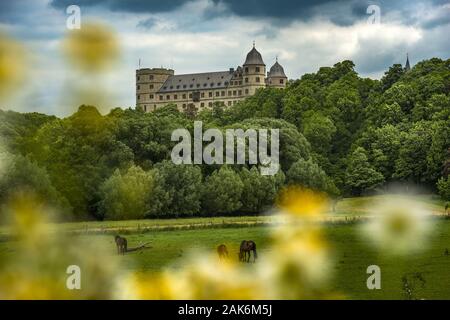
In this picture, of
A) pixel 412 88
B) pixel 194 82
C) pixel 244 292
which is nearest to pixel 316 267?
pixel 244 292

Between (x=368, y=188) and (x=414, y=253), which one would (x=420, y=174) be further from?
(x=414, y=253)

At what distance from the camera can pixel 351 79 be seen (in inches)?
1971

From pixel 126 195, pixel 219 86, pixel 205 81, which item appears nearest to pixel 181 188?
pixel 126 195

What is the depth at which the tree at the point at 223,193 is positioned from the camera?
16.3 meters

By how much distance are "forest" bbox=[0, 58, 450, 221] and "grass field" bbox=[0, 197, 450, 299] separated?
1.51 feet

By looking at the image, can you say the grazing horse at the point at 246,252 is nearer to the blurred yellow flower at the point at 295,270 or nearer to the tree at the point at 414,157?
the blurred yellow flower at the point at 295,270

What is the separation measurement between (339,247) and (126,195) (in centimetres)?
492

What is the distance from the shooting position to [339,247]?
39.0 feet

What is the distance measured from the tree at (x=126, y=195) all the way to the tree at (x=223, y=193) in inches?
64.7

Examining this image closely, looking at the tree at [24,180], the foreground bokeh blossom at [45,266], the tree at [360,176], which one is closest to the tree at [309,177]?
the tree at [360,176]

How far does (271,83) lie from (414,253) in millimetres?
35778
